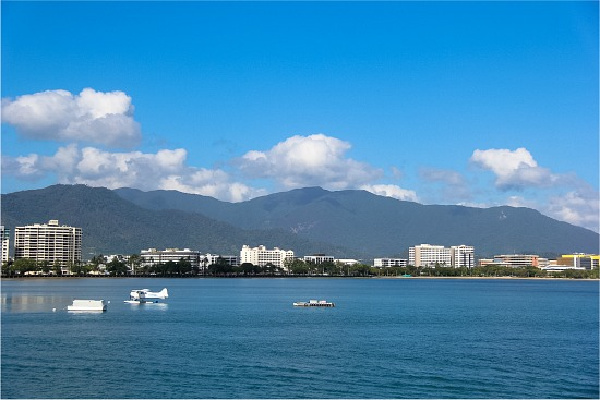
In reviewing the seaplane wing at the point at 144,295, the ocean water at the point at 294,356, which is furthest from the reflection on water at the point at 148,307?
the ocean water at the point at 294,356

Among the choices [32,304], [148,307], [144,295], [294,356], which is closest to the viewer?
[294,356]

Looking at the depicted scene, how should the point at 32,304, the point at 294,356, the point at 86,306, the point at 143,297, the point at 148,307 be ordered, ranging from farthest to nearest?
1. the point at 143,297
2. the point at 148,307
3. the point at 32,304
4. the point at 86,306
5. the point at 294,356

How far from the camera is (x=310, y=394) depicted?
98.4ft

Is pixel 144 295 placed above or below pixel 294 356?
above

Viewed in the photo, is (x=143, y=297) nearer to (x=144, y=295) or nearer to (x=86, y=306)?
(x=144, y=295)

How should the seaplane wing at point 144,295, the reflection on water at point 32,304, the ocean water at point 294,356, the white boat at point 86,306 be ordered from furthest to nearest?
the seaplane wing at point 144,295
the reflection on water at point 32,304
the white boat at point 86,306
the ocean water at point 294,356

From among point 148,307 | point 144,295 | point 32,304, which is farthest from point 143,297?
point 32,304

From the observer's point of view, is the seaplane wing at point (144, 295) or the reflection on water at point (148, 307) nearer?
the reflection on water at point (148, 307)

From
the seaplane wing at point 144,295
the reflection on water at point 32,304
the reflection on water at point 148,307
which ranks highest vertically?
the seaplane wing at point 144,295

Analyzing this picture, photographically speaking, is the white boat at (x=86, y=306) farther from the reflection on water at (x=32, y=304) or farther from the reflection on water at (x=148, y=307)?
→ the reflection on water at (x=148, y=307)

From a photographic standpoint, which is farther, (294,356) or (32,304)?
(32,304)

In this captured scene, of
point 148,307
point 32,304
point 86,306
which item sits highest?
point 86,306

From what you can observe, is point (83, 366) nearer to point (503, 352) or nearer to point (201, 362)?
point (201, 362)

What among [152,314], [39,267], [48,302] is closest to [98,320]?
[152,314]
